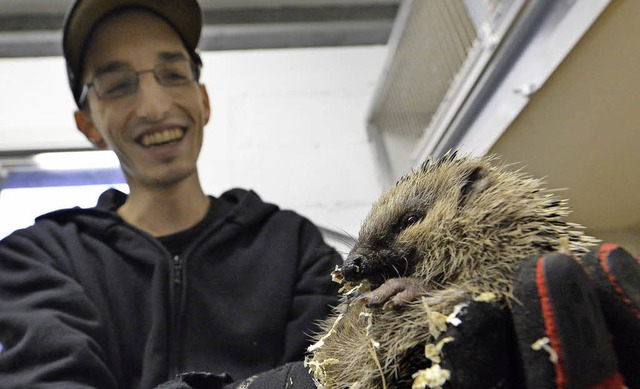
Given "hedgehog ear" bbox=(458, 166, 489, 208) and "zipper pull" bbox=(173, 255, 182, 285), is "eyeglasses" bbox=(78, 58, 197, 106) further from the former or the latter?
"hedgehog ear" bbox=(458, 166, 489, 208)

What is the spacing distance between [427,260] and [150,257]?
2.58ft

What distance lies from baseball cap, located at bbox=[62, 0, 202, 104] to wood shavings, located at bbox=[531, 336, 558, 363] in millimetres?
1301

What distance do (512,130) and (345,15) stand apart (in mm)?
1386

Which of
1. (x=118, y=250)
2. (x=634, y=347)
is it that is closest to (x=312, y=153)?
(x=118, y=250)

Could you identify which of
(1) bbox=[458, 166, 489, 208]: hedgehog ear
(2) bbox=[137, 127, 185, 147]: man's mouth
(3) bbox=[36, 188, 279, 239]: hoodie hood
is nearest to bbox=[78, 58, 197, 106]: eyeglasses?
(2) bbox=[137, 127, 185, 147]: man's mouth

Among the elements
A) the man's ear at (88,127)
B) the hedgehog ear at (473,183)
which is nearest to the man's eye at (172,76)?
the man's ear at (88,127)

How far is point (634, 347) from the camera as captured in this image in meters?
0.61

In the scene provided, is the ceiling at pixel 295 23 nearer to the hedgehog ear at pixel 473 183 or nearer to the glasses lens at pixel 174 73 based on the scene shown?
the glasses lens at pixel 174 73

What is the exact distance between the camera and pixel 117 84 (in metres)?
1.38

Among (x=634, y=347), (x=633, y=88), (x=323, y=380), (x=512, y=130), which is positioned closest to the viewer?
(x=634, y=347)

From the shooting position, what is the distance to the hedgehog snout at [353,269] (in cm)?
75

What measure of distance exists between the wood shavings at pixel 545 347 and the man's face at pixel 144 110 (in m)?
1.07

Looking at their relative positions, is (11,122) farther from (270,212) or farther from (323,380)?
(323,380)

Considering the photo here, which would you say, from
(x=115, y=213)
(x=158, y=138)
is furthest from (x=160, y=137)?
(x=115, y=213)
